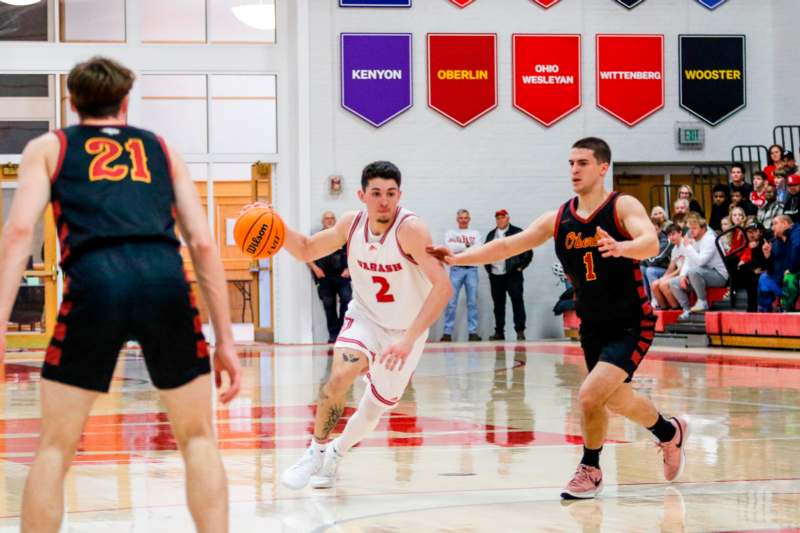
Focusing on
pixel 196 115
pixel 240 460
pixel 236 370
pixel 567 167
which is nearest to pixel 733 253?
pixel 567 167

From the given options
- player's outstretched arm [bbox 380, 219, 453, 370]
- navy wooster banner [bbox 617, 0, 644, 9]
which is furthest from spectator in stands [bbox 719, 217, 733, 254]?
player's outstretched arm [bbox 380, 219, 453, 370]

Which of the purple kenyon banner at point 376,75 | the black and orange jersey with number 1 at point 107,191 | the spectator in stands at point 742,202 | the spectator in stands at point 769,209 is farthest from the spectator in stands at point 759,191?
the black and orange jersey with number 1 at point 107,191

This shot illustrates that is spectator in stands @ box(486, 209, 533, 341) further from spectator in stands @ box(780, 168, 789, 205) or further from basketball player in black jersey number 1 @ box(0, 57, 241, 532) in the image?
basketball player in black jersey number 1 @ box(0, 57, 241, 532)

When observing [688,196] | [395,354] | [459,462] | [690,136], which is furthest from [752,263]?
[395,354]

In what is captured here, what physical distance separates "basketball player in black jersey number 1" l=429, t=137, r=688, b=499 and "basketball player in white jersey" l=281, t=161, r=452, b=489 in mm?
229

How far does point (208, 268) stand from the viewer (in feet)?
12.7

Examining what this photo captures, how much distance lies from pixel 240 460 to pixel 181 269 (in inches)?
141

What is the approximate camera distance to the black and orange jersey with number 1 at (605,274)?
6.28 meters

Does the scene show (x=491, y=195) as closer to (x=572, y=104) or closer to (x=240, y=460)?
(x=572, y=104)

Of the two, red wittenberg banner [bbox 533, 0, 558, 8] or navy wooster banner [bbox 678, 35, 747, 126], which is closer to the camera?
red wittenberg banner [bbox 533, 0, 558, 8]

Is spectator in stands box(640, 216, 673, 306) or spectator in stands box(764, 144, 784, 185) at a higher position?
spectator in stands box(764, 144, 784, 185)

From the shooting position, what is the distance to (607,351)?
6234 millimetres

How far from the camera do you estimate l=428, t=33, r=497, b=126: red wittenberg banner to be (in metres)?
21.2

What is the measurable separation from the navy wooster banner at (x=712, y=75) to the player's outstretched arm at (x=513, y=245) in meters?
16.0
